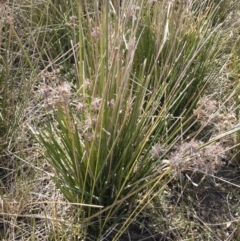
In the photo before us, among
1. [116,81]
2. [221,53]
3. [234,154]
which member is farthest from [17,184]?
[221,53]

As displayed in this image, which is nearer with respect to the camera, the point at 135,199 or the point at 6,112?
the point at 135,199

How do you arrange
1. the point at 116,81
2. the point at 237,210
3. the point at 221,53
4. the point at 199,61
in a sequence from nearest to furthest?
the point at 116,81, the point at 237,210, the point at 199,61, the point at 221,53

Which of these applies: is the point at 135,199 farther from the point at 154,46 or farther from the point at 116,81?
the point at 154,46

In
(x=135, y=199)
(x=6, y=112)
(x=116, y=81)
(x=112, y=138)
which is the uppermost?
(x=116, y=81)

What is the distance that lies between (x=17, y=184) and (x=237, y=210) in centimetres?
78

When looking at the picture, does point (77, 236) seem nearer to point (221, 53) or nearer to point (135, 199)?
point (135, 199)

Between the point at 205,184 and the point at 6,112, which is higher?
the point at 6,112

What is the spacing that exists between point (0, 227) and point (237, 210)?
0.83 metres

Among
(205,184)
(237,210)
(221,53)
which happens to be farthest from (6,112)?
(221,53)

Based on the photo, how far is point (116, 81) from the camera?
1360 millimetres

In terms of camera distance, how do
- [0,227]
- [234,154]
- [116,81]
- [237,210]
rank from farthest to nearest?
1. [234,154]
2. [237,210]
3. [0,227]
4. [116,81]

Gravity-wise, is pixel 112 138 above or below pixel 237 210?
above

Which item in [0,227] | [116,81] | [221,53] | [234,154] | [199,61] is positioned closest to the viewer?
[116,81]

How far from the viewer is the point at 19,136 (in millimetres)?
1698
